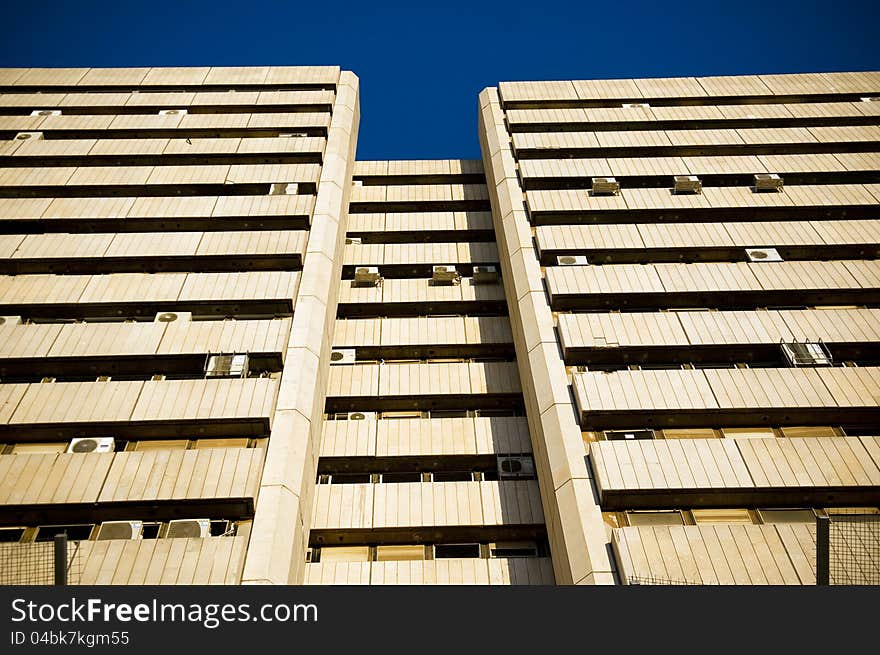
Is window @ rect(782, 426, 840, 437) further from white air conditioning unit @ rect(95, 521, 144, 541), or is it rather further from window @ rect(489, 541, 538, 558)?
white air conditioning unit @ rect(95, 521, 144, 541)

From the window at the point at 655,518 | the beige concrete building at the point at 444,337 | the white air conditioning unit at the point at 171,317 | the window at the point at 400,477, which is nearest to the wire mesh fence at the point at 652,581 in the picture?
the beige concrete building at the point at 444,337

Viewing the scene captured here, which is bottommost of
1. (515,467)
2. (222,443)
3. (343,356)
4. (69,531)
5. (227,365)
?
(69,531)

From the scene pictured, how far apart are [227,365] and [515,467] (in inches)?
399

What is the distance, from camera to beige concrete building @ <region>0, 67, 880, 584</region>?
16.3 meters

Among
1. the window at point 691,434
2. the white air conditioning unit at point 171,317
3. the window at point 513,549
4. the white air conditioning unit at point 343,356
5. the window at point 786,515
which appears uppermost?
the white air conditioning unit at point 343,356

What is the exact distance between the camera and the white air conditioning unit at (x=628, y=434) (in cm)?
1853

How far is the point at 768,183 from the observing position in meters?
28.2

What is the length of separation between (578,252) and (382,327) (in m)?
8.75

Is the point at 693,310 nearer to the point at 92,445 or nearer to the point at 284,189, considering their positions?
the point at 284,189

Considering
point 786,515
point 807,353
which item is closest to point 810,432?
point 807,353

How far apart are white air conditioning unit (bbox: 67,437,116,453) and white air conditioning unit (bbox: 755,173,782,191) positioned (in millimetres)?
28259

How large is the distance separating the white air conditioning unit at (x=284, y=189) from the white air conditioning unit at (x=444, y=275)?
7.60 m

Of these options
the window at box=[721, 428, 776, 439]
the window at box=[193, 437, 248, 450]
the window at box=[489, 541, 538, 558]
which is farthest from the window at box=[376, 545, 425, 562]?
the window at box=[721, 428, 776, 439]

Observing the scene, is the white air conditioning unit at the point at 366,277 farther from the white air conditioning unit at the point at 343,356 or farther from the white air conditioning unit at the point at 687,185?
the white air conditioning unit at the point at 687,185
